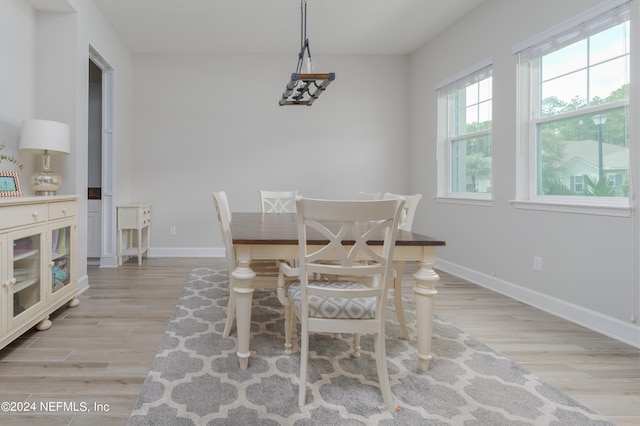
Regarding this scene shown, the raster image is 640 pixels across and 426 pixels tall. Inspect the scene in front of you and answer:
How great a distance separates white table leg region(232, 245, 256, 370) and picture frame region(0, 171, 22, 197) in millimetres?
1826

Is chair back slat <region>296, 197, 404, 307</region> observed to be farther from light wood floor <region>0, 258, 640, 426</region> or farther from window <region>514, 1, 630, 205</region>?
window <region>514, 1, 630, 205</region>

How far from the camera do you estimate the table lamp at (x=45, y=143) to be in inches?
106

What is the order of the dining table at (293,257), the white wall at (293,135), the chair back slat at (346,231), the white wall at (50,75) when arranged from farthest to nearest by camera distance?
the white wall at (293,135) < the white wall at (50,75) < the dining table at (293,257) < the chair back slat at (346,231)

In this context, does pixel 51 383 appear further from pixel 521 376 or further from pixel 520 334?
pixel 520 334

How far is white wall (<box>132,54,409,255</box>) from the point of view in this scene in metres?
5.04

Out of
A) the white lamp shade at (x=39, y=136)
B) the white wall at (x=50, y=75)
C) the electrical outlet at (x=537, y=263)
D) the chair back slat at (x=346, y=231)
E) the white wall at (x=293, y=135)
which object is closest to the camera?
the chair back slat at (x=346, y=231)

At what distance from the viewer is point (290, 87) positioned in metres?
2.65

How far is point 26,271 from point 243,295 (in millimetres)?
1433

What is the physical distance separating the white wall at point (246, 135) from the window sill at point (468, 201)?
1.07m

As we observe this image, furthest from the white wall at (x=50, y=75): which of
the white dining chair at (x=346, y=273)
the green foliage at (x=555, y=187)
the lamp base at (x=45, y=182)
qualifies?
the green foliage at (x=555, y=187)

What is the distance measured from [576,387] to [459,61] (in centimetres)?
349

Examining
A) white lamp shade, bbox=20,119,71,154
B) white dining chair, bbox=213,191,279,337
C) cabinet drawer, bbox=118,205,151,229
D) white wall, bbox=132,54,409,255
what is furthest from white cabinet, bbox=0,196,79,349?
white wall, bbox=132,54,409,255

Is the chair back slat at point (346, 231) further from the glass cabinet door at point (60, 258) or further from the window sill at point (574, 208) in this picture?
the glass cabinet door at point (60, 258)

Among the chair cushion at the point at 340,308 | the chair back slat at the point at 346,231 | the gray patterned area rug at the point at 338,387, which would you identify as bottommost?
the gray patterned area rug at the point at 338,387
